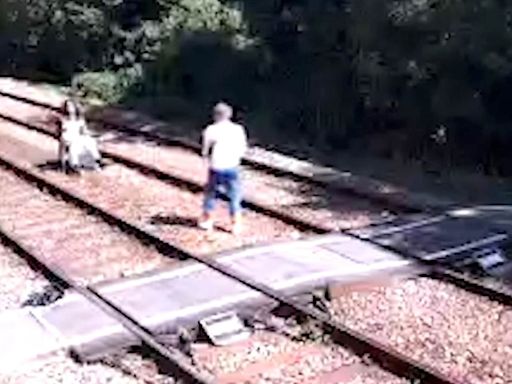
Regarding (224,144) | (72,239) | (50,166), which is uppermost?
(224,144)

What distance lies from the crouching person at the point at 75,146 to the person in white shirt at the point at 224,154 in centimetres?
477

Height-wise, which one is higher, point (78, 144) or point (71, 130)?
point (71, 130)

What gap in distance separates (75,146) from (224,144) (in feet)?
17.8

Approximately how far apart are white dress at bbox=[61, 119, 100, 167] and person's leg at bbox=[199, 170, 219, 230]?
4446 mm

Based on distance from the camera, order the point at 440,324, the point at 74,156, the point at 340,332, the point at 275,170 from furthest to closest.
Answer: the point at 74,156 < the point at 275,170 < the point at 440,324 < the point at 340,332

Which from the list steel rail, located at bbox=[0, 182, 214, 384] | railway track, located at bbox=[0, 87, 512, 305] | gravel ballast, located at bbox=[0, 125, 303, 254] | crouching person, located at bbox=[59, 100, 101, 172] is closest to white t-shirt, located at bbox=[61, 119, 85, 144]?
crouching person, located at bbox=[59, 100, 101, 172]

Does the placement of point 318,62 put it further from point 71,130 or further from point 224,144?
point 224,144

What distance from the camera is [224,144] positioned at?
12.0m

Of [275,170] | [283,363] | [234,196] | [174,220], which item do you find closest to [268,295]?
[283,363]

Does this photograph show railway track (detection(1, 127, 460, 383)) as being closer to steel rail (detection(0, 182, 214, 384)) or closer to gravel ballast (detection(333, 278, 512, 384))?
steel rail (detection(0, 182, 214, 384))

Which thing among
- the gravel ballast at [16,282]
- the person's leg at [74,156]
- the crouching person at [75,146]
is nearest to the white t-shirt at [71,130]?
the crouching person at [75,146]

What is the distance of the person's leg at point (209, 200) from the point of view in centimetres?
1223

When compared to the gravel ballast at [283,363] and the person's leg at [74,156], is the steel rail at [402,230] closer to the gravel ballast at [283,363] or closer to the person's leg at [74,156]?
the person's leg at [74,156]

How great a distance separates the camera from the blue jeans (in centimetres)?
1217
